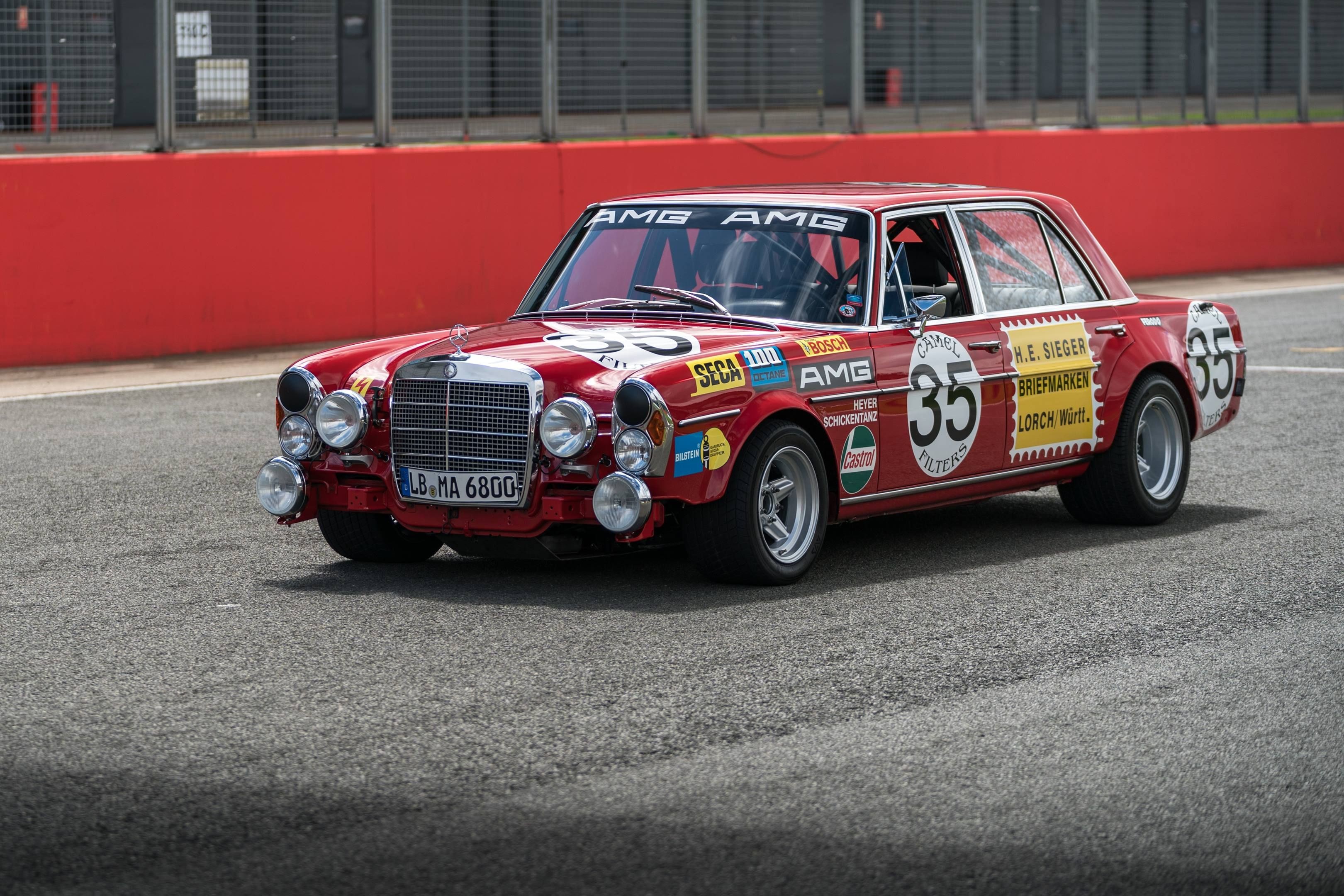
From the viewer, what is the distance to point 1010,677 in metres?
5.59

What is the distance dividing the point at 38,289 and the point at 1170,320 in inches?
315

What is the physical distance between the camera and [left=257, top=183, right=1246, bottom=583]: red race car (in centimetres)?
650

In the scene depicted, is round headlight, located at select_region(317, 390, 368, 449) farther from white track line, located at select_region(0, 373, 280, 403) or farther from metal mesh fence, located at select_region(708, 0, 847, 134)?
metal mesh fence, located at select_region(708, 0, 847, 134)

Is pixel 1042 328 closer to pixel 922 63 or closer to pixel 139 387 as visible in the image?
pixel 139 387

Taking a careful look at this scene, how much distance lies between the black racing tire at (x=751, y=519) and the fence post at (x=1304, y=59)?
56.7ft

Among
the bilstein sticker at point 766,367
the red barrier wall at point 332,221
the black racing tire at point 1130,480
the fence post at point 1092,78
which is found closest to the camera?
the bilstein sticker at point 766,367

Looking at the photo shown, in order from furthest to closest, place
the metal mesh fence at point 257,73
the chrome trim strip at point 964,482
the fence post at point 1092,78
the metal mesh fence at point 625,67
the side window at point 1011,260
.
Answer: the fence post at point 1092,78
the metal mesh fence at point 625,67
the metal mesh fence at point 257,73
the side window at point 1011,260
the chrome trim strip at point 964,482

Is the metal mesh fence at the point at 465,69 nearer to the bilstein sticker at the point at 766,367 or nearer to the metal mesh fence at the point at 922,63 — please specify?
the metal mesh fence at the point at 922,63

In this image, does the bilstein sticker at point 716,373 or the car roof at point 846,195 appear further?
the car roof at point 846,195

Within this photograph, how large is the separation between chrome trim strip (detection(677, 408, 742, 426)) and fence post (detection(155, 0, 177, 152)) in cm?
849

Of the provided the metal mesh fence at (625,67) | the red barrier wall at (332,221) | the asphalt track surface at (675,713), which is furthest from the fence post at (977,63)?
the asphalt track surface at (675,713)

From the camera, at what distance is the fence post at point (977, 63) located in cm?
1930

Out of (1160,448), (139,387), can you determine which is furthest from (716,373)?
(139,387)

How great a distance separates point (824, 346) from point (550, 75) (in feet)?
31.6
